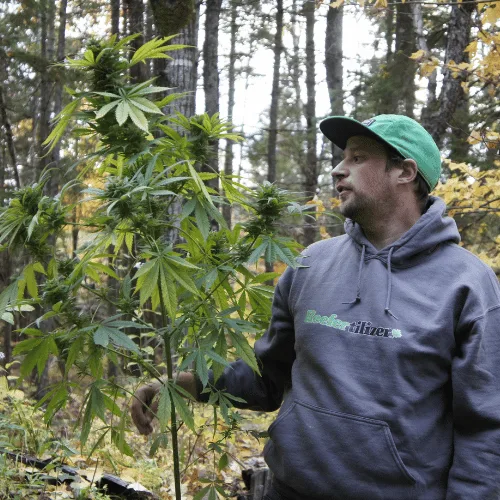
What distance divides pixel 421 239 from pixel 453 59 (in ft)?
20.3

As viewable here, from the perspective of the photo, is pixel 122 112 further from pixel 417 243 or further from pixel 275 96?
pixel 275 96

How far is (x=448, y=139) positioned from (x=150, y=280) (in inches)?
443

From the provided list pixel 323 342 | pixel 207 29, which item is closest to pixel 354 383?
pixel 323 342

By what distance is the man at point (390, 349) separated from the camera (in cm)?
221

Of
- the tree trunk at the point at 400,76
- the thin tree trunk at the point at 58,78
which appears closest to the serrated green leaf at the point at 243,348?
the thin tree trunk at the point at 58,78

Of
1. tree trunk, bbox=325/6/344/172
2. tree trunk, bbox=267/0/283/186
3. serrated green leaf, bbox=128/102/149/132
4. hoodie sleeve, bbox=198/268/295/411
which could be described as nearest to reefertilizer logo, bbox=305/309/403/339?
hoodie sleeve, bbox=198/268/295/411

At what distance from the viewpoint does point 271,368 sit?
291cm

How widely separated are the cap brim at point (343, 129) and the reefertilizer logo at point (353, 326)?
76cm

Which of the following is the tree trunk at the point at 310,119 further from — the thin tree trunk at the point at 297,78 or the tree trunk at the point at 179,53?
the tree trunk at the point at 179,53

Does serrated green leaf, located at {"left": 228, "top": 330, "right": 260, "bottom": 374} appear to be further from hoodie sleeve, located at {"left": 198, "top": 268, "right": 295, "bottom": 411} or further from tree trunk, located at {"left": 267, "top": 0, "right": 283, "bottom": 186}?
tree trunk, located at {"left": 267, "top": 0, "right": 283, "bottom": 186}

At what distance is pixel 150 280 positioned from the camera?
2.20 m

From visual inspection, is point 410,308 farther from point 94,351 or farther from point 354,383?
point 94,351

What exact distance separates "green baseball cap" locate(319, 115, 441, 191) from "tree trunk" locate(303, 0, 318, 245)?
11.7 metres

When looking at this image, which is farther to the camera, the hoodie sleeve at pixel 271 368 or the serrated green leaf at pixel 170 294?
the hoodie sleeve at pixel 271 368
